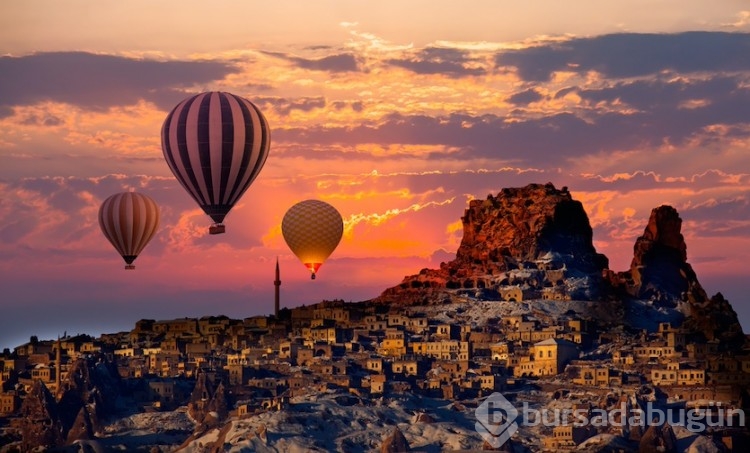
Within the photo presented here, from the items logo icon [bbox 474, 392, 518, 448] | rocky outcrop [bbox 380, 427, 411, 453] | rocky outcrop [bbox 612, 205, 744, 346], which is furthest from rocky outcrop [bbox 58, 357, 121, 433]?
rocky outcrop [bbox 612, 205, 744, 346]

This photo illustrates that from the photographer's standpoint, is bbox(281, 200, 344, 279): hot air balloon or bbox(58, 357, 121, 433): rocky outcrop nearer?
bbox(281, 200, 344, 279): hot air balloon

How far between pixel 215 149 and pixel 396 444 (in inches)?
1168

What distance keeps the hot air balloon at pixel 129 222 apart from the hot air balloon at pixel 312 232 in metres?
9.17

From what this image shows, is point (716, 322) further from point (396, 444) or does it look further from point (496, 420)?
point (396, 444)

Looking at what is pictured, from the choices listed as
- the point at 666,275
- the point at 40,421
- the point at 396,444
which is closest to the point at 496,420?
the point at 396,444

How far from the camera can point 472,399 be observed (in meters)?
173

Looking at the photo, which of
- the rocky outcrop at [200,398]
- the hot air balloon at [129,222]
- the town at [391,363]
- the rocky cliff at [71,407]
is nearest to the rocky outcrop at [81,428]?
the rocky cliff at [71,407]

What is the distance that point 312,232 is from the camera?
162m

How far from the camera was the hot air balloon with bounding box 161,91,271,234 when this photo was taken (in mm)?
139125

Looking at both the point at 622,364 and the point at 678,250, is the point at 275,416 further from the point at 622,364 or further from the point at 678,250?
the point at 678,250

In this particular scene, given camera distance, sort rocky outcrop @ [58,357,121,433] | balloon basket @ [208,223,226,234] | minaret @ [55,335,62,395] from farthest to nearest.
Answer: minaret @ [55,335,62,395] → rocky outcrop @ [58,357,121,433] → balloon basket @ [208,223,226,234]

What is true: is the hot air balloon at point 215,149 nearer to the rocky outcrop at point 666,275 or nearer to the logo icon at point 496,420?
the logo icon at point 496,420

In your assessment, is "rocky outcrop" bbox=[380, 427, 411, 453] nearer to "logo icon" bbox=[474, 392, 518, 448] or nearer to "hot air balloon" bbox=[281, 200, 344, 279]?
"logo icon" bbox=[474, 392, 518, 448]

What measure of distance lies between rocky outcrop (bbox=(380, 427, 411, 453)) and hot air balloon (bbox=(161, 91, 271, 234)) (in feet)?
85.8
